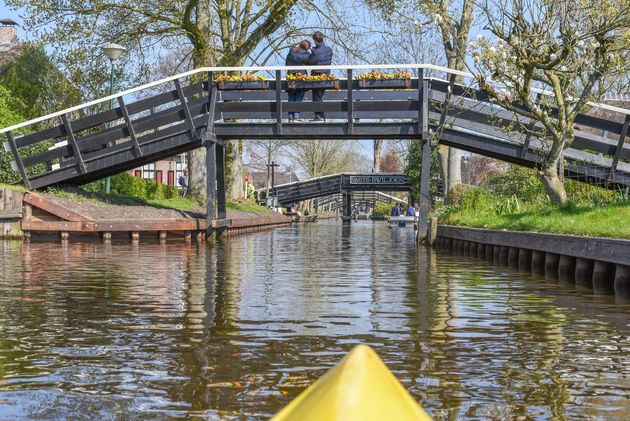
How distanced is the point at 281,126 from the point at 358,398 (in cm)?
2002

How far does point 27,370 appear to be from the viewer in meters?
6.01

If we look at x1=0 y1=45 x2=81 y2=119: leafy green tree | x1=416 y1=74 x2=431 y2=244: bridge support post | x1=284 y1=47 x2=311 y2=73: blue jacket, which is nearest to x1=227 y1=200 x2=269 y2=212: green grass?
x1=284 y1=47 x2=311 y2=73: blue jacket

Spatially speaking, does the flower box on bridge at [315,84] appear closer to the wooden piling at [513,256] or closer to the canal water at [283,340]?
the wooden piling at [513,256]

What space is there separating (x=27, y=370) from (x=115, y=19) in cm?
2720

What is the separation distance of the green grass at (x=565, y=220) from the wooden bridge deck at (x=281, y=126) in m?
1.64

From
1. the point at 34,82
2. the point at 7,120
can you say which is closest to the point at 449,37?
the point at 7,120

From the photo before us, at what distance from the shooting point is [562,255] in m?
13.3

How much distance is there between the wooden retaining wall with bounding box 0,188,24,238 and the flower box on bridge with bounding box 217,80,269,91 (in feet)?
17.2

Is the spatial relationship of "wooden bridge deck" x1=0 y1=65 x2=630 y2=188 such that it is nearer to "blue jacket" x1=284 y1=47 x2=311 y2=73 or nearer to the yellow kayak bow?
"blue jacket" x1=284 y1=47 x2=311 y2=73

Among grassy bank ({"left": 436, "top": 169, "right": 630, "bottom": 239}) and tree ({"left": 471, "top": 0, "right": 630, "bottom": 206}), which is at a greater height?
tree ({"left": 471, "top": 0, "right": 630, "bottom": 206})

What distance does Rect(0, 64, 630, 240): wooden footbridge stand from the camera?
2055 cm

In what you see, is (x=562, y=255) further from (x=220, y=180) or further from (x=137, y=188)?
(x=137, y=188)

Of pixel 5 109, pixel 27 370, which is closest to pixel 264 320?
pixel 27 370

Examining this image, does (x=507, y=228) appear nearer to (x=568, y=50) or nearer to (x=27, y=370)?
(x=568, y=50)
